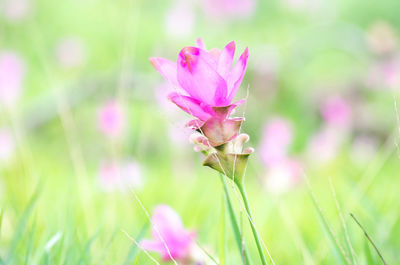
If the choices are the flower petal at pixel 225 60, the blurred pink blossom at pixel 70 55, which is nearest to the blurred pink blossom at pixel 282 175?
the flower petal at pixel 225 60

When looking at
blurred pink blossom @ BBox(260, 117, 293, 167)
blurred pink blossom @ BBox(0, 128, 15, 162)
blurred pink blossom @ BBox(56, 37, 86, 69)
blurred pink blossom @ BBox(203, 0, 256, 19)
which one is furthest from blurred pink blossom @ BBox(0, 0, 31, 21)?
blurred pink blossom @ BBox(260, 117, 293, 167)

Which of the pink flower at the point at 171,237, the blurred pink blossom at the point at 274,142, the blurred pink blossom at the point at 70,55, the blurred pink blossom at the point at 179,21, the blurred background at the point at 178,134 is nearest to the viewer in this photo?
the pink flower at the point at 171,237

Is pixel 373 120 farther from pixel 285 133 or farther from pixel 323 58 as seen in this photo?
pixel 323 58

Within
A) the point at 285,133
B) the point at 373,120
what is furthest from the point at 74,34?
the point at 285,133

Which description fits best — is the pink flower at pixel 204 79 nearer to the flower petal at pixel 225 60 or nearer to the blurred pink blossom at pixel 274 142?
the flower petal at pixel 225 60

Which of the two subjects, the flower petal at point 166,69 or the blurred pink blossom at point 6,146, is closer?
the flower petal at point 166,69

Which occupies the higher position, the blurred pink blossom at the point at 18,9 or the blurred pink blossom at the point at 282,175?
the blurred pink blossom at the point at 282,175

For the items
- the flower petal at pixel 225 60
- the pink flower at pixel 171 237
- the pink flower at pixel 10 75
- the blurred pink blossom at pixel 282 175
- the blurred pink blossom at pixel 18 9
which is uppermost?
the flower petal at pixel 225 60

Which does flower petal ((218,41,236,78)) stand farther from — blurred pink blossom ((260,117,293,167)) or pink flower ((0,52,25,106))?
pink flower ((0,52,25,106))
